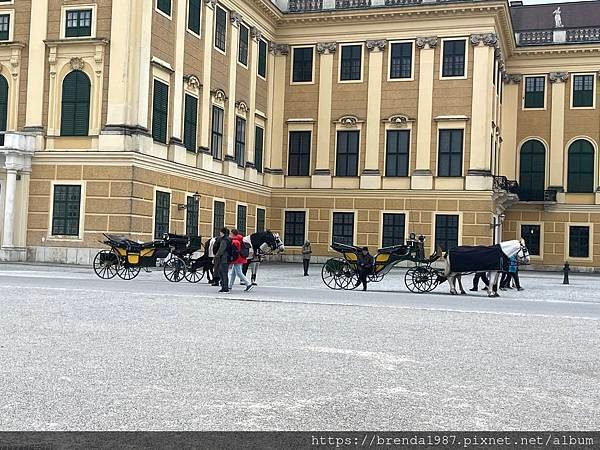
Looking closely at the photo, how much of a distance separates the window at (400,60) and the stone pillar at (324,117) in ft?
11.5

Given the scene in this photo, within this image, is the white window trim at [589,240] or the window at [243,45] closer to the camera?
the window at [243,45]

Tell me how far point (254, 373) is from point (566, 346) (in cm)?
526

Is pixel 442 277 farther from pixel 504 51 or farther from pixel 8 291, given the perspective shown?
pixel 504 51

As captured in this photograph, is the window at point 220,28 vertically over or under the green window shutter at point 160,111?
over

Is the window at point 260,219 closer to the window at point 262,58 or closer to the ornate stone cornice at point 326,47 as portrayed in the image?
the window at point 262,58

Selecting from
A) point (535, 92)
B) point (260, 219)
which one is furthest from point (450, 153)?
point (260, 219)

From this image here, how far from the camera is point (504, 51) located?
46344 millimetres

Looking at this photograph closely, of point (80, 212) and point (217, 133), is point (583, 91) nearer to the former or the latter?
point (217, 133)

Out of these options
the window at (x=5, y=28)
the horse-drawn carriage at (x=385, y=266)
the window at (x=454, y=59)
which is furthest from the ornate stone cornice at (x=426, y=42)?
the horse-drawn carriage at (x=385, y=266)

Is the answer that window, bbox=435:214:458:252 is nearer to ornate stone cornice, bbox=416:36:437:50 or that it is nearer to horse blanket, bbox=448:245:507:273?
ornate stone cornice, bbox=416:36:437:50

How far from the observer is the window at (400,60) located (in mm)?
41781

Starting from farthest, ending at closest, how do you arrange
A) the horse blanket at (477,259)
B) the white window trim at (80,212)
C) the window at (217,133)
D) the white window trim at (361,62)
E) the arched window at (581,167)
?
1. the arched window at (581,167)
2. the white window trim at (361,62)
3. the window at (217,133)
4. the white window trim at (80,212)
5. the horse blanket at (477,259)

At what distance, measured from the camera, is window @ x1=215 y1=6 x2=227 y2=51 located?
37.1 metres

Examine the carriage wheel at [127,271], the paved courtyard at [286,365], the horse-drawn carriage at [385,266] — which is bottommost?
the paved courtyard at [286,365]
